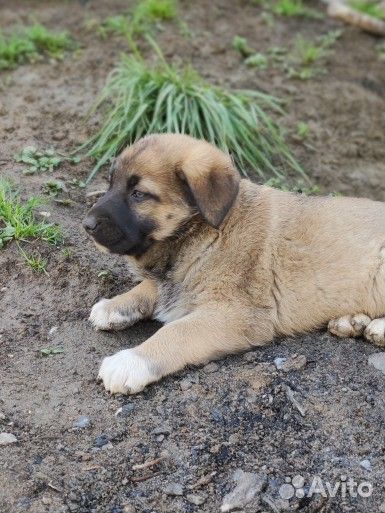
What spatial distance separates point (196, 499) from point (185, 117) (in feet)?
12.7

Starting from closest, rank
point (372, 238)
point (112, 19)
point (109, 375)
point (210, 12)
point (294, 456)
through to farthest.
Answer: point (294, 456) < point (109, 375) < point (372, 238) < point (112, 19) < point (210, 12)

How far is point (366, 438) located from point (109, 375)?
1.39 metres

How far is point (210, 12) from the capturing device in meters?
A: 9.51

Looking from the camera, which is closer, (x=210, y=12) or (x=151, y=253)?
(x=151, y=253)

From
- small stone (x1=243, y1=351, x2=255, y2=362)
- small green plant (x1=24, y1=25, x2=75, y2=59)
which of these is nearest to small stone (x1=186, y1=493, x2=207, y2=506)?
small stone (x1=243, y1=351, x2=255, y2=362)

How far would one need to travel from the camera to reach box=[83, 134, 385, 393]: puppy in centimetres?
475

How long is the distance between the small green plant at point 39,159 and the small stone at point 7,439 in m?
2.60

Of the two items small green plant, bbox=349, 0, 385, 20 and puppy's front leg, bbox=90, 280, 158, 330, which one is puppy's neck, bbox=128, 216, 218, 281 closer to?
puppy's front leg, bbox=90, 280, 158, 330

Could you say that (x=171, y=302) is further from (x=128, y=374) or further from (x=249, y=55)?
(x=249, y=55)

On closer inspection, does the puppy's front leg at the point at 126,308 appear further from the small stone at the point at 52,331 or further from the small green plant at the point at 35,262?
the small green plant at the point at 35,262

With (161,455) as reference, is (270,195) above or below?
above

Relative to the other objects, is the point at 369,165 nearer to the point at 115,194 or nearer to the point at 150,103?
the point at 150,103

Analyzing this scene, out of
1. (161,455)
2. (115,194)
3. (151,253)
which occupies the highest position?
(115,194)

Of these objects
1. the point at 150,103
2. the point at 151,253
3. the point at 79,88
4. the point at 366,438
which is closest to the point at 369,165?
the point at 150,103
